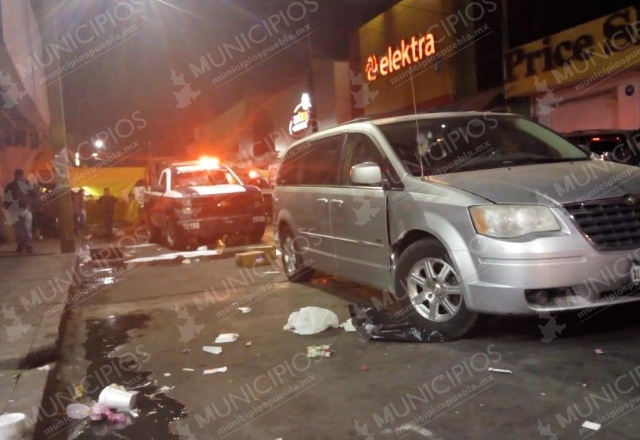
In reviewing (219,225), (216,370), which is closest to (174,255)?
(219,225)

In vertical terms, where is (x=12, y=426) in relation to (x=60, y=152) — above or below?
below

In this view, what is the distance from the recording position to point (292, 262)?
8188 mm

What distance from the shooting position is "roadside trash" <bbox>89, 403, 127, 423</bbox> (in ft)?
13.5

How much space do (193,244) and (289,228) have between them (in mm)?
5921

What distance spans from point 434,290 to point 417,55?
51.2 feet

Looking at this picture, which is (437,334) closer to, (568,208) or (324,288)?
(568,208)

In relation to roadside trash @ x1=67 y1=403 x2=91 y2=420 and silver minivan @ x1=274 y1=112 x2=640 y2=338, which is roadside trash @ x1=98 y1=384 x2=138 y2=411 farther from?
silver minivan @ x1=274 y1=112 x2=640 y2=338

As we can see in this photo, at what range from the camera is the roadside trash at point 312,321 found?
582 cm

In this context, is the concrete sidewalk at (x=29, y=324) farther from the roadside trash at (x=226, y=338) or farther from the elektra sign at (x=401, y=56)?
the elektra sign at (x=401, y=56)

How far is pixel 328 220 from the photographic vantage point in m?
6.78

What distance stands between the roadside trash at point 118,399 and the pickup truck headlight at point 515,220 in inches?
→ 105

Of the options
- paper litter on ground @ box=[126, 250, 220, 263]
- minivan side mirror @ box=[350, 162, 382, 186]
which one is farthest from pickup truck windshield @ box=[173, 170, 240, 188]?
minivan side mirror @ box=[350, 162, 382, 186]

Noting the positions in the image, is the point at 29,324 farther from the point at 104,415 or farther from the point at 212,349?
the point at 104,415

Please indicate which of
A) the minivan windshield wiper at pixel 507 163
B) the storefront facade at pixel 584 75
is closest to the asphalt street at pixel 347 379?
the minivan windshield wiper at pixel 507 163
